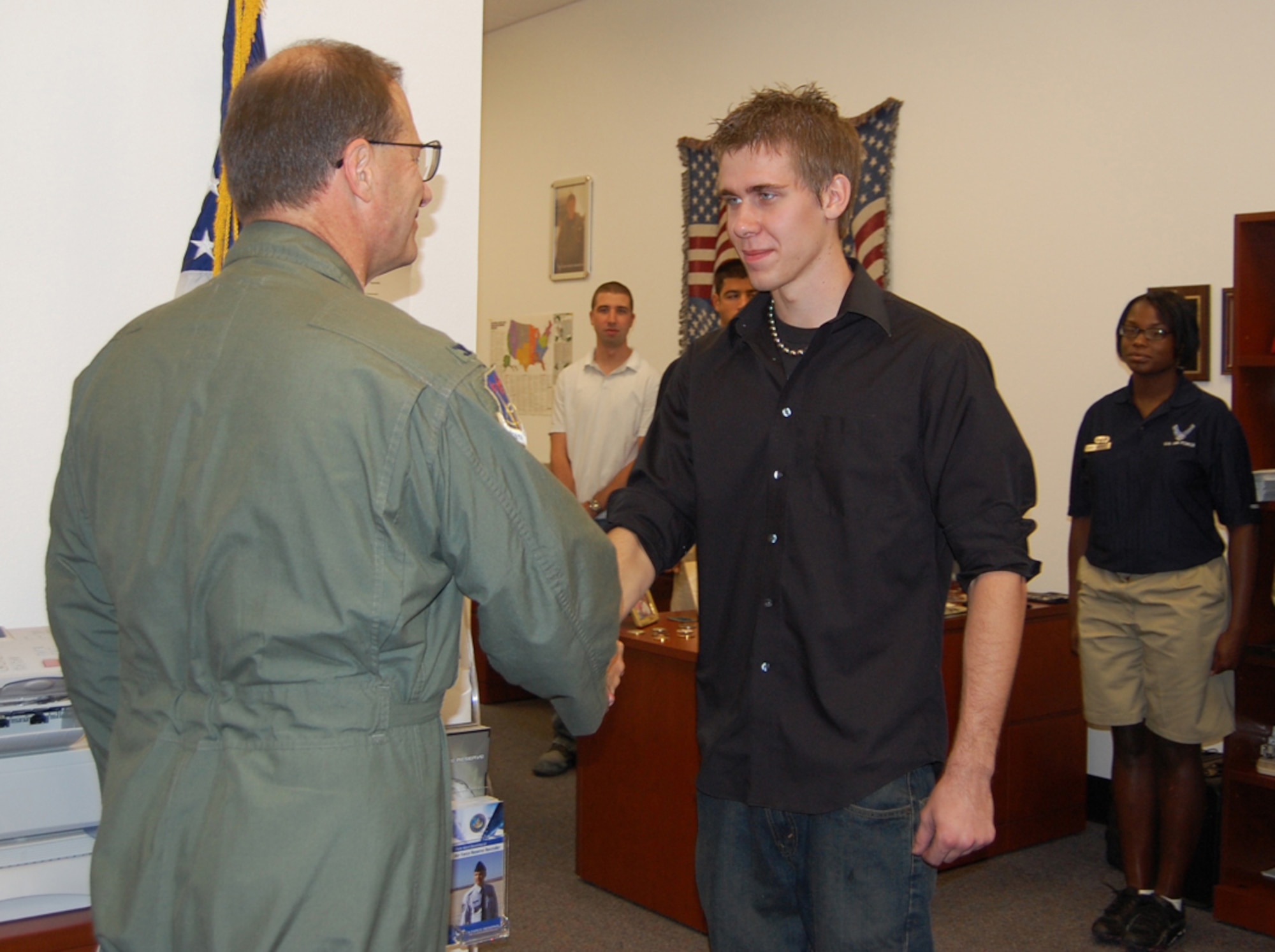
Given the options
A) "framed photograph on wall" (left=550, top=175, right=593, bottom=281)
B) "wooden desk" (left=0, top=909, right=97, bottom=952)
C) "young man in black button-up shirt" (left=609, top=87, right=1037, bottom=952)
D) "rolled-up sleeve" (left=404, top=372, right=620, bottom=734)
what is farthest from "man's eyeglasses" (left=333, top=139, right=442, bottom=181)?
"framed photograph on wall" (left=550, top=175, right=593, bottom=281)

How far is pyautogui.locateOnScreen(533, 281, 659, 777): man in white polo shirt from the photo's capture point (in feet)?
17.3

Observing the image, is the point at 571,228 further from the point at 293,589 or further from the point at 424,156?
the point at 293,589

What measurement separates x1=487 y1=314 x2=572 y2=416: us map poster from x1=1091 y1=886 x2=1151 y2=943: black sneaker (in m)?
4.45

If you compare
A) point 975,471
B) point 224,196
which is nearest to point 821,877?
point 975,471

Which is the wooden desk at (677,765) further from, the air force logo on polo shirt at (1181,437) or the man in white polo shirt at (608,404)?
the man in white polo shirt at (608,404)

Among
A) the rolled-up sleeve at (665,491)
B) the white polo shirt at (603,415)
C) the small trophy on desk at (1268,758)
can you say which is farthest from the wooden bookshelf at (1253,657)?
the white polo shirt at (603,415)

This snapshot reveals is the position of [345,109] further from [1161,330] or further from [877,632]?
[1161,330]

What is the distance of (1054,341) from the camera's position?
182 inches

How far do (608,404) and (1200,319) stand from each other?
2476 mm

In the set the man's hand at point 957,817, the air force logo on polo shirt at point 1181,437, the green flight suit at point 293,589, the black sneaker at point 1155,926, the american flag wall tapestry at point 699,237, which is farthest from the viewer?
the american flag wall tapestry at point 699,237

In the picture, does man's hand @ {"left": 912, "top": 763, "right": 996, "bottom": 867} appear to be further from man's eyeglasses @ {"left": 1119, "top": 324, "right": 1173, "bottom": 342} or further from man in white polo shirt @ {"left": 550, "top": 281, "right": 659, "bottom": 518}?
man in white polo shirt @ {"left": 550, "top": 281, "right": 659, "bottom": 518}

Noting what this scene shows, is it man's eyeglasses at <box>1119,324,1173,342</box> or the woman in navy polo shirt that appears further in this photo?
man's eyeglasses at <box>1119,324,1173,342</box>

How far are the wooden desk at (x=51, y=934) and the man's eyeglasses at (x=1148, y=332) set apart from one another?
130 inches

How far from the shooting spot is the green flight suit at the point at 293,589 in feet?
3.71
